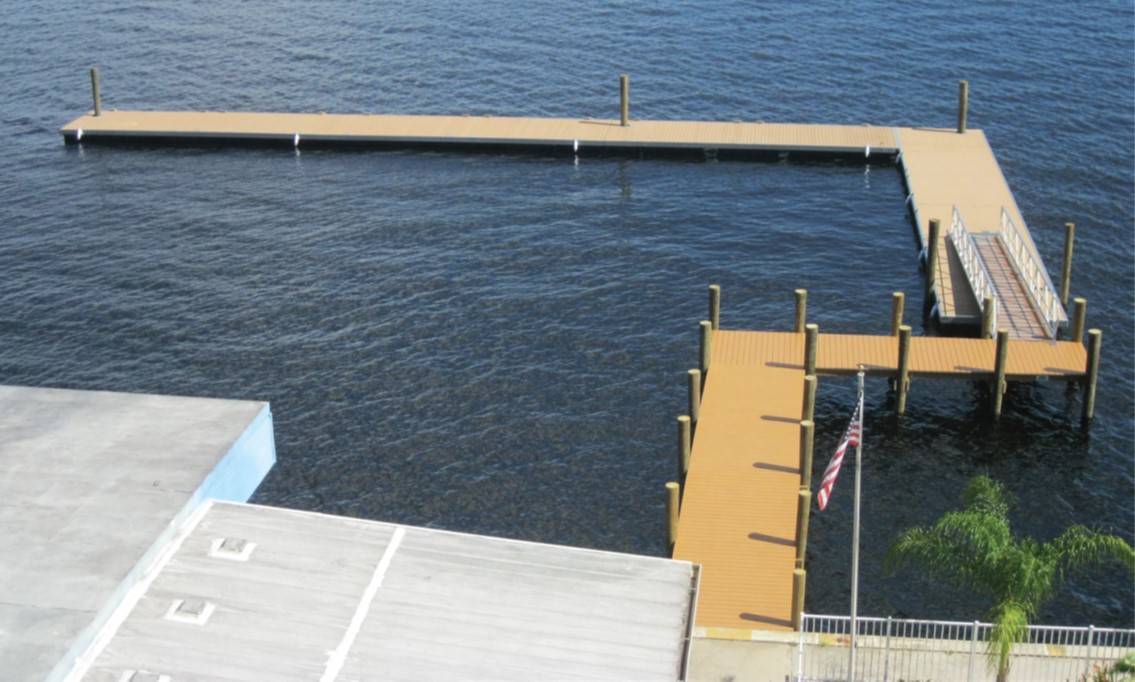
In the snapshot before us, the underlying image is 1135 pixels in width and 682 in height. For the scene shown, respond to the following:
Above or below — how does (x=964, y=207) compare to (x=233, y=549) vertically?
above

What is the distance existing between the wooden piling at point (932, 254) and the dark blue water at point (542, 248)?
7.59ft

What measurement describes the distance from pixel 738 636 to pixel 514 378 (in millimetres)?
21191

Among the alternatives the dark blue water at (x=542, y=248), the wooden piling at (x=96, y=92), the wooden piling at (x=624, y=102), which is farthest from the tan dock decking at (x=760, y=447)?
the wooden piling at (x=96, y=92)

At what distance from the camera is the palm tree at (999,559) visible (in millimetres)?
33812

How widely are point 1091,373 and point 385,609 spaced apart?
106 feet

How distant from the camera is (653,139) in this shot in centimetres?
8212

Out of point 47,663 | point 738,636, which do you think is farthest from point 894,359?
A: point 47,663

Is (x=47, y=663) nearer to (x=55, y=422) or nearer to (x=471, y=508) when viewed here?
(x=55, y=422)

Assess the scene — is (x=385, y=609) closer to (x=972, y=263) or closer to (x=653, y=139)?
(x=972, y=263)

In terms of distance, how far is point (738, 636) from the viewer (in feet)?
127

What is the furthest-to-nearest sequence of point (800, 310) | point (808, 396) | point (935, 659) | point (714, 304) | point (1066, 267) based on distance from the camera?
point (1066, 267) < point (800, 310) < point (714, 304) < point (808, 396) < point (935, 659)

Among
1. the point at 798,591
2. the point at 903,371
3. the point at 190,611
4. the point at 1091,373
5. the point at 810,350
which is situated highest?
the point at 190,611


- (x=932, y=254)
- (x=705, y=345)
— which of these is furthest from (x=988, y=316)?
(x=705, y=345)

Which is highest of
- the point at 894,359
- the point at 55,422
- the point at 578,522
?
the point at 55,422
